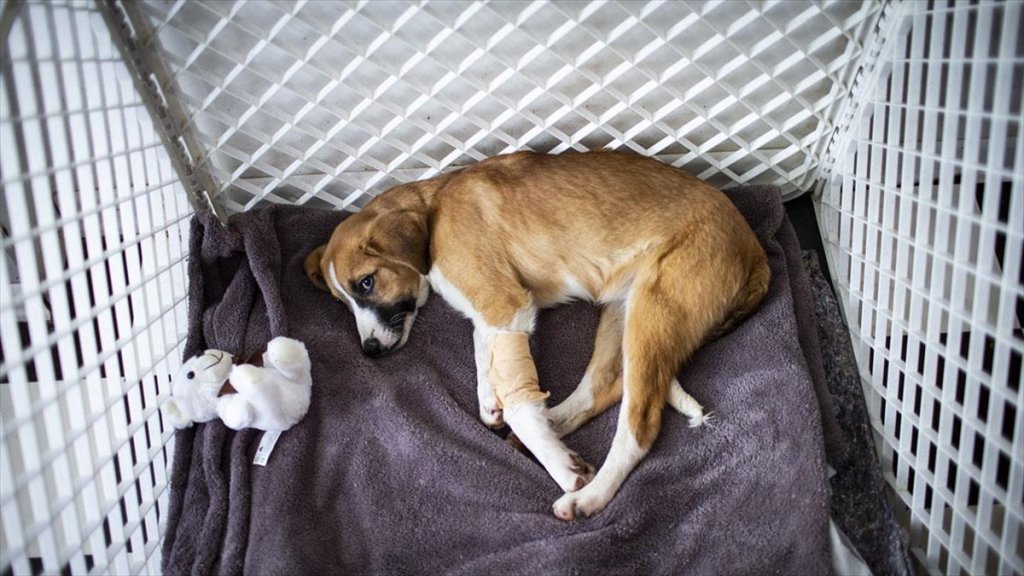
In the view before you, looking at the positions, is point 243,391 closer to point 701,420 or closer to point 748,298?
point 701,420

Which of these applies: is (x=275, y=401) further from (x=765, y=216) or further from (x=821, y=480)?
(x=765, y=216)

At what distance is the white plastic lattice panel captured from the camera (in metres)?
1.99

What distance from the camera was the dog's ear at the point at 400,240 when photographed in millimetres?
2119

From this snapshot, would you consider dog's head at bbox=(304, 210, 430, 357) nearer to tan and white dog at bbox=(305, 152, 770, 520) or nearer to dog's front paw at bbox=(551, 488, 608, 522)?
tan and white dog at bbox=(305, 152, 770, 520)

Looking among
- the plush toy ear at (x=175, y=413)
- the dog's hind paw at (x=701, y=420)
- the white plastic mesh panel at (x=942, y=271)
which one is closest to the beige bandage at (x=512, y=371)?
the dog's hind paw at (x=701, y=420)

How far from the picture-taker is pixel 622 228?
214 centimetres

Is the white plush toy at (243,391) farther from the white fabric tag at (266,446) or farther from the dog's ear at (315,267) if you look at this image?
the dog's ear at (315,267)

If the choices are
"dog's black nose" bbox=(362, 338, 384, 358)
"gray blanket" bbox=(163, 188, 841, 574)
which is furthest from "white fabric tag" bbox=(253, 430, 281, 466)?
"dog's black nose" bbox=(362, 338, 384, 358)

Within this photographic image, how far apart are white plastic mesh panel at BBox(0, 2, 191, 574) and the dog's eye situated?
0.52 meters

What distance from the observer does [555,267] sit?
2.21m

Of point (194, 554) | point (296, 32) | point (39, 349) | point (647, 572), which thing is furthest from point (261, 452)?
point (296, 32)

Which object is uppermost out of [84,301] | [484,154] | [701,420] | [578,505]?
[484,154]

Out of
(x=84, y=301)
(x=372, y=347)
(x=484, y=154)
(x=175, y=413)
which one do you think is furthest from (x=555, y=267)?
(x=84, y=301)

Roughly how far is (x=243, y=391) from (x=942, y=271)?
5.52ft
